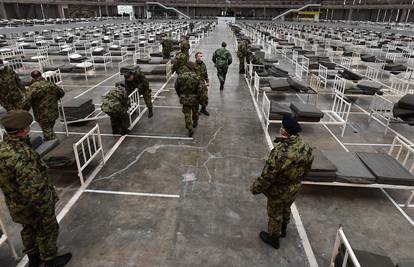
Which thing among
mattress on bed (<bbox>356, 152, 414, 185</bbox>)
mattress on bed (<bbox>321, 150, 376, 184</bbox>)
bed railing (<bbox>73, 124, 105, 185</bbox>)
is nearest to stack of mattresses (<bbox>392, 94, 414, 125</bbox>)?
mattress on bed (<bbox>356, 152, 414, 185</bbox>)

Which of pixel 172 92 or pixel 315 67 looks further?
pixel 315 67

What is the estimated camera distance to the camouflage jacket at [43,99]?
5824mm

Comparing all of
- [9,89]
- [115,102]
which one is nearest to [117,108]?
[115,102]

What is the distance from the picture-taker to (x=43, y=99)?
6.00 m

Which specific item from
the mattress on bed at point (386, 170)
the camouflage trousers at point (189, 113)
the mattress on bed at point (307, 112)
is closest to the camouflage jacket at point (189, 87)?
the camouflage trousers at point (189, 113)

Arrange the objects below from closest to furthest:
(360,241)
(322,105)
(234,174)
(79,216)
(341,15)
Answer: (360,241) < (79,216) < (234,174) < (322,105) < (341,15)

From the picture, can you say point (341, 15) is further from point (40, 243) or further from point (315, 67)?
point (40, 243)

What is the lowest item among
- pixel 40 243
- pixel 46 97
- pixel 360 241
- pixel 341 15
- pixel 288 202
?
pixel 360 241

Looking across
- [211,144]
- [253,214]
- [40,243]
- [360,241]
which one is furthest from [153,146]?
[360,241]

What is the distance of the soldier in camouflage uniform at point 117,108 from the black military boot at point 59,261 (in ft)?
12.0

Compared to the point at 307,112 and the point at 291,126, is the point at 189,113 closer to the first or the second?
the point at 307,112

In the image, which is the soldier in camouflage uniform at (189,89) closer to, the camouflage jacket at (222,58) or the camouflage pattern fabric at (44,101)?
the camouflage pattern fabric at (44,101)

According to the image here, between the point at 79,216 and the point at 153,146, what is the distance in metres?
2.58

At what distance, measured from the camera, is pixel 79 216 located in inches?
171
